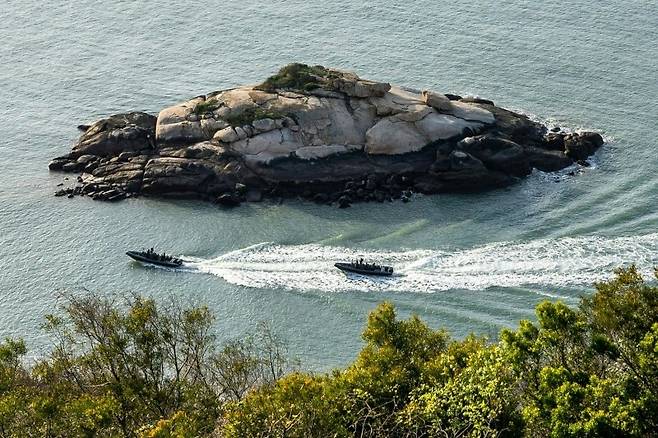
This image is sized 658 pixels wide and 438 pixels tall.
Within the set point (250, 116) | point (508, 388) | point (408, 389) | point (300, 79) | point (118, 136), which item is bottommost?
point (118, 136)

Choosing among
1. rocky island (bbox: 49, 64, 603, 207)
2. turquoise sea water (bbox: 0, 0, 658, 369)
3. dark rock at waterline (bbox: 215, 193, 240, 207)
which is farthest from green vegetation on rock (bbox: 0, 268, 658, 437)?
rocky island (bbox: 49, 64, 603, 207)

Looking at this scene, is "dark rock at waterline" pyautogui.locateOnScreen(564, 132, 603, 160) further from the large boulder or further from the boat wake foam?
the large boulder

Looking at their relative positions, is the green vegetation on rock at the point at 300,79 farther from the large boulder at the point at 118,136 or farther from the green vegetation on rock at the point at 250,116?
the large boulder at the point at 118,136

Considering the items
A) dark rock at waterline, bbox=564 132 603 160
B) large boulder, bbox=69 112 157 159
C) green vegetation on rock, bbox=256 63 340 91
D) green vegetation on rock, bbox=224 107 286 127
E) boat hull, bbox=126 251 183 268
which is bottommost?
boat hull, bbox=126 251 183 268

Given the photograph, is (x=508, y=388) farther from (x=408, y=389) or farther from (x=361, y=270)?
(x=361, y=270)

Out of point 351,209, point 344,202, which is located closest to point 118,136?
point 344,202

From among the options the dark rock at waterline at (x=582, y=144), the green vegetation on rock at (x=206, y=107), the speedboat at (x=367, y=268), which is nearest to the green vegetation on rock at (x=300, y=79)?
the green vegetation on rock at (x=206, y=107)
